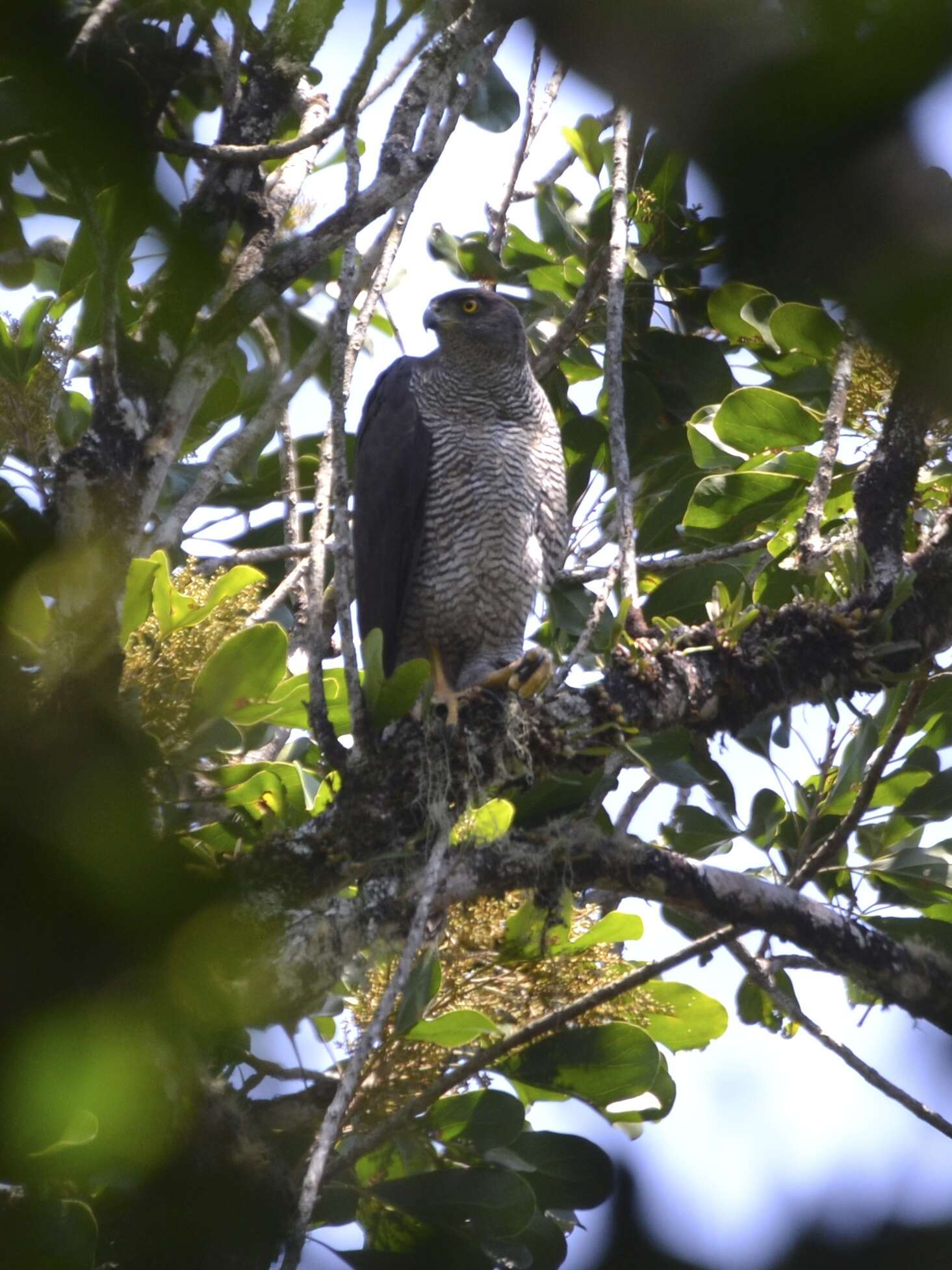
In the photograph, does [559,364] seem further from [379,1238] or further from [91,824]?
[91,824]

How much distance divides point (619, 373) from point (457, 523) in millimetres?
1670

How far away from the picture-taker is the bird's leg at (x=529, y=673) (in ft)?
11.8

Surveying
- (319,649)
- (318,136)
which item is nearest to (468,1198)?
(319,649)

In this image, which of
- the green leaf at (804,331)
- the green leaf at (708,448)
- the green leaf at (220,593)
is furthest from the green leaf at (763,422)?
the green leaf at (220,593)

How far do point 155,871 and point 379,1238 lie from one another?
6.50 ft

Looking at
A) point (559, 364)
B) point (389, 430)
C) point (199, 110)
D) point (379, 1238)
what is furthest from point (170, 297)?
point (559, 364)

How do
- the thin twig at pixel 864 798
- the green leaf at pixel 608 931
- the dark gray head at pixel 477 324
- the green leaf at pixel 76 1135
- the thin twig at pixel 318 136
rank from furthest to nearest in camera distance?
the dark gray head at pixel 477 324
the thin twig at pixel 864 798
the green leaf at pixel 608 931
the thin twig at pixel 318 136
the green leaf at pixel 76 1135

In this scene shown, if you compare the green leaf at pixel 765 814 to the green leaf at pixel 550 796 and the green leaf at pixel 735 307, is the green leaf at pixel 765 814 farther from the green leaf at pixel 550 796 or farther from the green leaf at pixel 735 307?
the green leaf at pixel 735 307

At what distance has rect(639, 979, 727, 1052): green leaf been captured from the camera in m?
3.25

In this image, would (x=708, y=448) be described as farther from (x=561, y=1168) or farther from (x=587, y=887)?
(x=561, y=1168)

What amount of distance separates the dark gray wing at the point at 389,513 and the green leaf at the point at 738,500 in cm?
129

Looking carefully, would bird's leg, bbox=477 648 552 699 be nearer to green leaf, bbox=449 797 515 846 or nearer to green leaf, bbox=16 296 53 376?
green leaf, bbox=449 797 515 846

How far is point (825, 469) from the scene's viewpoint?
3160 mm

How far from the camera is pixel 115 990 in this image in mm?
1179
